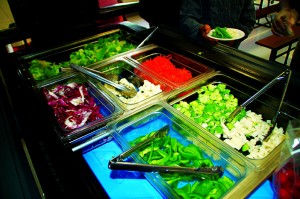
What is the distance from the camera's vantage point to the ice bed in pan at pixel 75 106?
145 centimetres

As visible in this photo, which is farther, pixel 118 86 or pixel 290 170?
pixel 118 86

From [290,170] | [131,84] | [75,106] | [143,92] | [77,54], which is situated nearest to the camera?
[290,170]

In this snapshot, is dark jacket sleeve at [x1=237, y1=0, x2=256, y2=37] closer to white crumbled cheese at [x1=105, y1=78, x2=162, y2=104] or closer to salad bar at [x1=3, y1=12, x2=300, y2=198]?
salad bar at [x1=3, y1=12, x2=300, y2=198]

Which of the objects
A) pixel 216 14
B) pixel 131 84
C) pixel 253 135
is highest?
pixel 216 14

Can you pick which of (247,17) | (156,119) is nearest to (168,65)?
(156,119)

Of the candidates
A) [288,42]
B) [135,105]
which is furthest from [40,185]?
[288,42]

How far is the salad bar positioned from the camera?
117 cm

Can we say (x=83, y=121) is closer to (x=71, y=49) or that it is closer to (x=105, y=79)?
(x=105, y=79)

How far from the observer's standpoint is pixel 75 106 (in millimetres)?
1799

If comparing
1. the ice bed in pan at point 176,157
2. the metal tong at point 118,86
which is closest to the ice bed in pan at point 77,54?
the metal tong at point 118,86

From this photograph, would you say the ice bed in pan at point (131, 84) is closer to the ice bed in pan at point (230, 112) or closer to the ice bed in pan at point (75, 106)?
the ice bed in pan at point (75, 106)

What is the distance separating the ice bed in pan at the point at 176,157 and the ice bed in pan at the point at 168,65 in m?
0.43

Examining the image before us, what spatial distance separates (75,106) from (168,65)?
0.92 meters

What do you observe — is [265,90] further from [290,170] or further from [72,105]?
[72,105]
